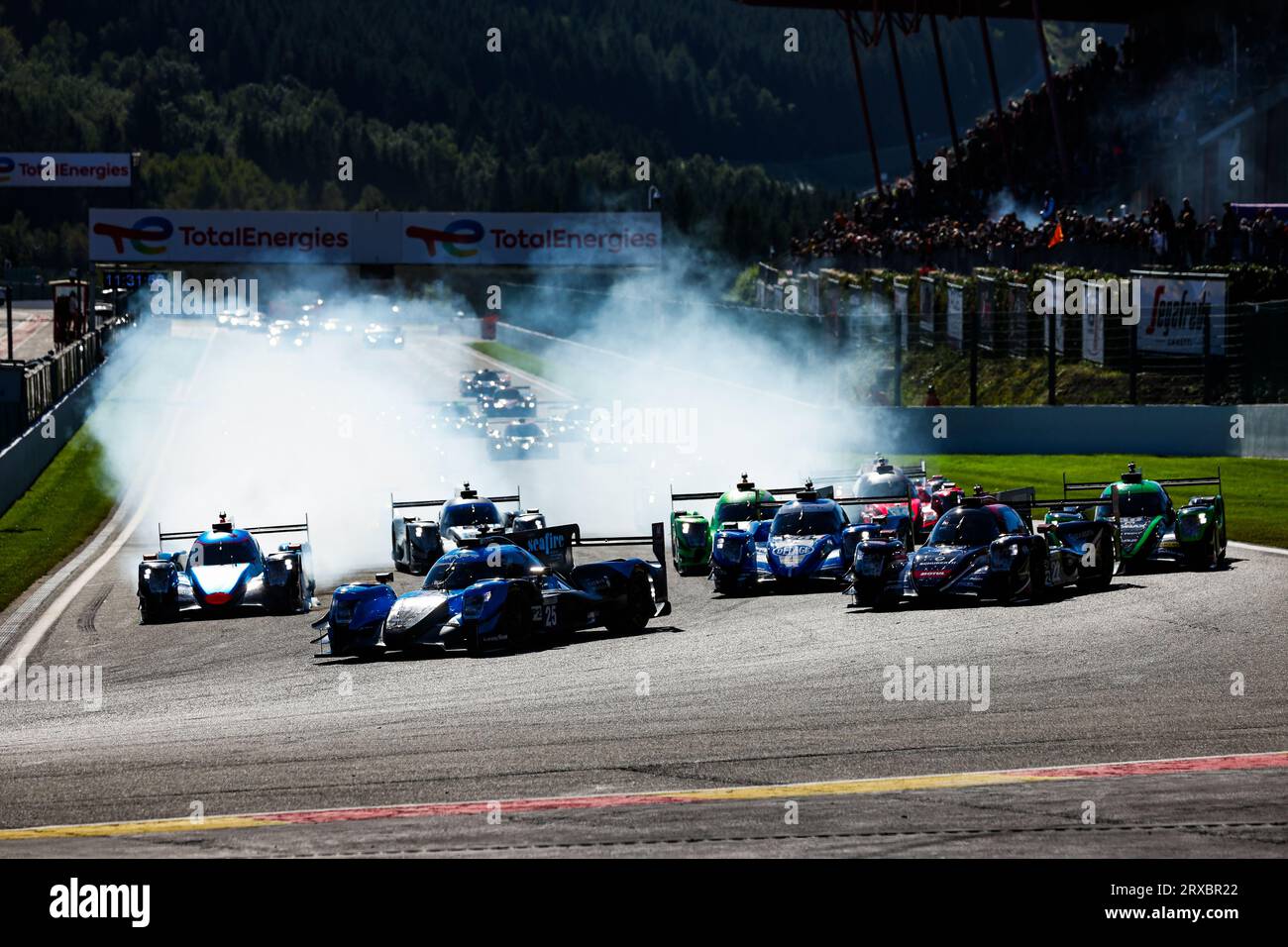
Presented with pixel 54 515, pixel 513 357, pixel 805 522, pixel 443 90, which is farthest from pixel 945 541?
pixel 443 90

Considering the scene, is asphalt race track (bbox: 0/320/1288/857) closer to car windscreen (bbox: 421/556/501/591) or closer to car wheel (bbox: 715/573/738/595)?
car windscreen (bbox: 421/556/501/591)

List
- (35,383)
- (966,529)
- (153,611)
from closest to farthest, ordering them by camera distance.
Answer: (966,529), (153,611), (35,383)

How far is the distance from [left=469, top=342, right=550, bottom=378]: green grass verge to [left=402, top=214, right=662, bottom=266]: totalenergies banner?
7.93 m

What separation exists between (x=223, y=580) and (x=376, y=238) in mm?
41592

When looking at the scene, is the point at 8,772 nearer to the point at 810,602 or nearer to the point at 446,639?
the point at 446,639

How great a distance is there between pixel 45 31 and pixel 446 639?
187 m

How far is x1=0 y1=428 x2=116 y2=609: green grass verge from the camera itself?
97.0 ft

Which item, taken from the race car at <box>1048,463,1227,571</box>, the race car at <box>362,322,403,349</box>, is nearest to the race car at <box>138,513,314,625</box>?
the race car at <box>1048,463,1227,571</box>

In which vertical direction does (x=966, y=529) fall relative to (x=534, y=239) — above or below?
below

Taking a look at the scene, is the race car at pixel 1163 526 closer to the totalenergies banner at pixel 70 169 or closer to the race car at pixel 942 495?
the race car at pixel 942 495

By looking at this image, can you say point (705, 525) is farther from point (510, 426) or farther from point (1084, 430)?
point (510, 426)

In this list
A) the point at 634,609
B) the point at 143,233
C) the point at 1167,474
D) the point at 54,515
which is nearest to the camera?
the point at 634,609

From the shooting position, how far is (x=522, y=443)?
45781 millimetres
